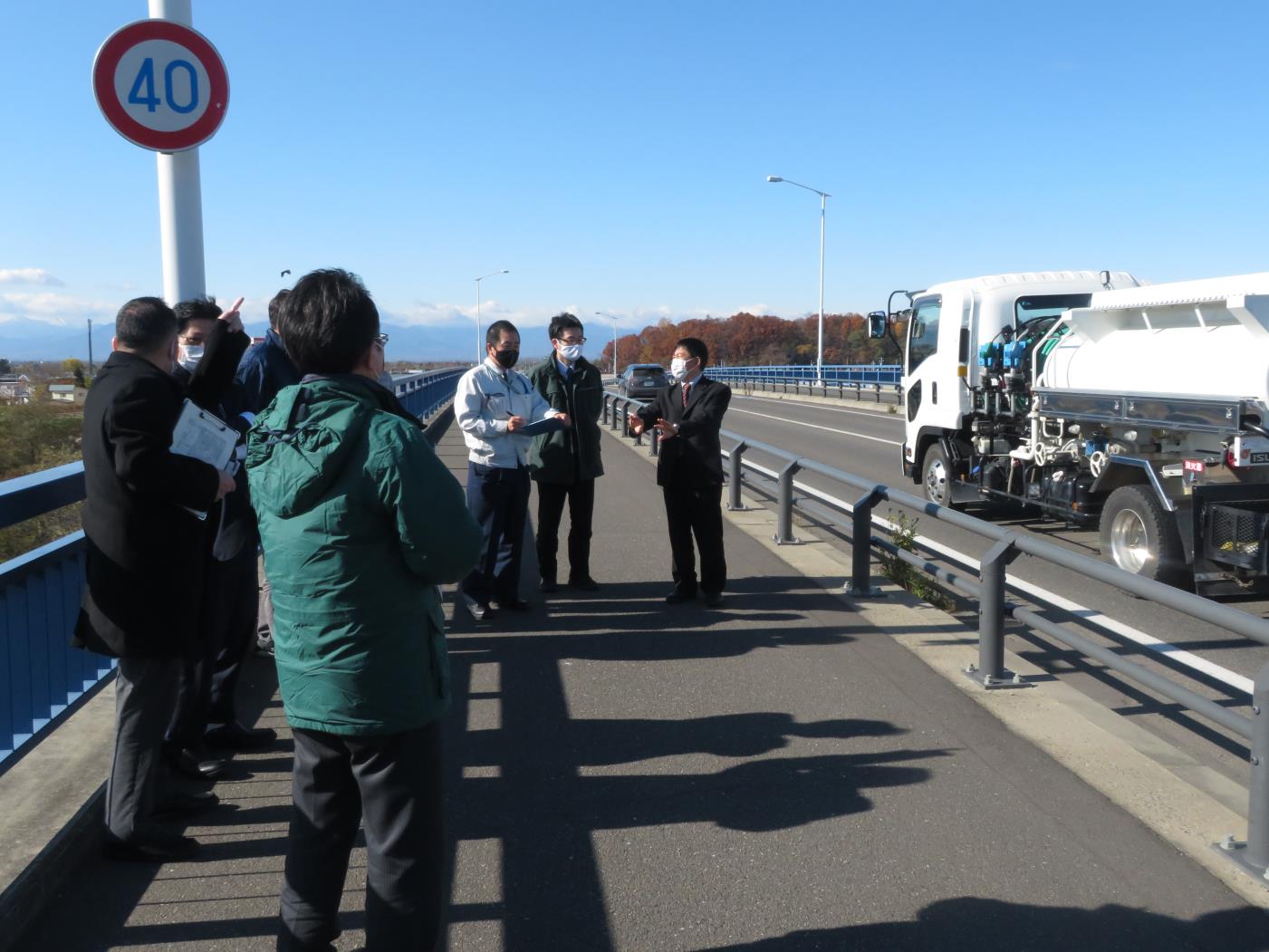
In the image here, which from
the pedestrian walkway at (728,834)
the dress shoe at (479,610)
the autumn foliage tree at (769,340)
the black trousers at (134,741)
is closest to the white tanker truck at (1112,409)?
the pedestrian walkway at (728,834)

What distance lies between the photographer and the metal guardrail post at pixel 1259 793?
11.8 feet

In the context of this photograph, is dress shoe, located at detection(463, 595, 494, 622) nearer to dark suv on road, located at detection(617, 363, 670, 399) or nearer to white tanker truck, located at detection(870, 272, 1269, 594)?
white tanker truck, located at detection(870, 272, 1269, 594)

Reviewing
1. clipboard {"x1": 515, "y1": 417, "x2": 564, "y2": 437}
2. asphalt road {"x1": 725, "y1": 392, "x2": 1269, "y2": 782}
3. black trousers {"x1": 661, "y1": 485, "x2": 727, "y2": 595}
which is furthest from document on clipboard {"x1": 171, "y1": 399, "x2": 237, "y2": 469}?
asphalt road {"x1": 725, "y1": 392, "x2": 1269, "y2": 782}

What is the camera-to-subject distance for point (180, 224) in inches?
231

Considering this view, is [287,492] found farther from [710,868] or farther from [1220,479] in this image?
[1220,479]

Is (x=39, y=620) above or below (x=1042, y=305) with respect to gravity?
below

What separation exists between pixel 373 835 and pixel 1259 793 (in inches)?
113

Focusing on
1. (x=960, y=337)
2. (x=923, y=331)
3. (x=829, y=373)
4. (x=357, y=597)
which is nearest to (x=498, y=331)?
(x=357, y=597)

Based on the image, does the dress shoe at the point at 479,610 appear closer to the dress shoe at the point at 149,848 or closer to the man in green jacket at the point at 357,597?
the dress shoe at the point at 149,848

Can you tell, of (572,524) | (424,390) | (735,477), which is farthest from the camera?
(424,390)

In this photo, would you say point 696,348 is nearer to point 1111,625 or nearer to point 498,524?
point 498,524

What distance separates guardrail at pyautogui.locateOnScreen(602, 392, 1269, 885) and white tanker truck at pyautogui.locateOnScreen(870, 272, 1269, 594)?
87.1 inches

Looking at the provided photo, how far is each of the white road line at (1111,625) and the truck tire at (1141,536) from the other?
2.24 feet

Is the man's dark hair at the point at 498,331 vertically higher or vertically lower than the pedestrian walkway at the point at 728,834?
higher
